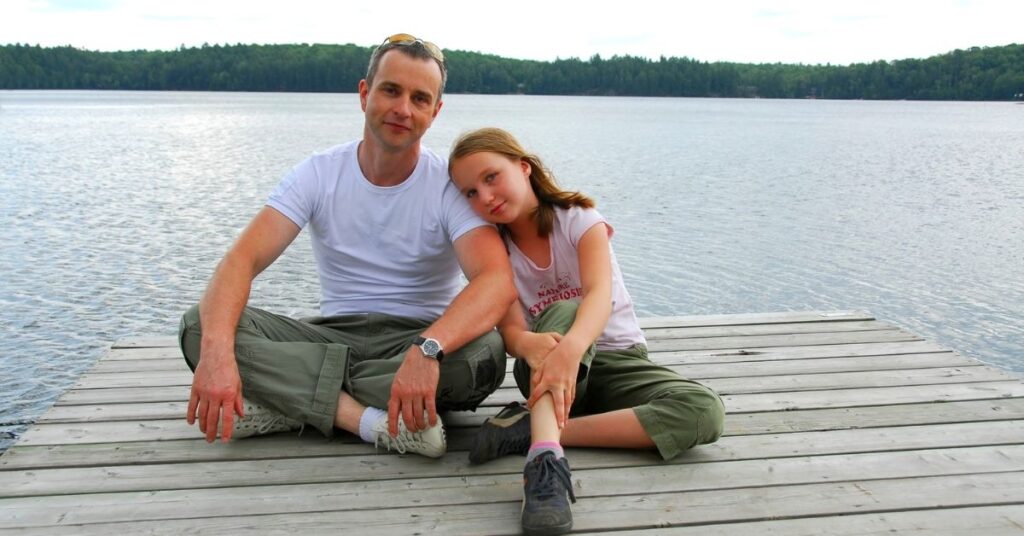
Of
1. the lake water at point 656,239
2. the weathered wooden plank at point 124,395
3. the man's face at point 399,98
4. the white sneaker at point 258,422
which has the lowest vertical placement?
the lake water at point 656,239

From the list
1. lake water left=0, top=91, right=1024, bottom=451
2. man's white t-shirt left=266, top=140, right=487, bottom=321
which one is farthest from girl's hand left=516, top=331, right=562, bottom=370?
lake water left=0, top=91, right=1024, bottom=451

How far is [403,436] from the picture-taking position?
10.3 ft

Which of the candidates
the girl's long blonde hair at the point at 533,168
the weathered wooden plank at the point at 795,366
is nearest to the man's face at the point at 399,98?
the girl's long blonde hair at the point at 533,168

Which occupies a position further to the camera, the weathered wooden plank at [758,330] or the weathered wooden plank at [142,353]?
the weathered wooden plank at [758,330]

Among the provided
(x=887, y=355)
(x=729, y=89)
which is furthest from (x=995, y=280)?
(x=729, y=89)

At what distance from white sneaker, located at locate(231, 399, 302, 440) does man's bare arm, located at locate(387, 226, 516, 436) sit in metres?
0.49

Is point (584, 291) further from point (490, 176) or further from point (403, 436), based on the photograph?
point (403, 436)

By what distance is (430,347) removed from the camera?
301 cm

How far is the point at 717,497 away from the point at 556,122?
147 ft

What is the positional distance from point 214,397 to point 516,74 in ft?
344

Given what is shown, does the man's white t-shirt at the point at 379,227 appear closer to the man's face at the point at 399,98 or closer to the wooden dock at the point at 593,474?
the man's face at the point at 399,98

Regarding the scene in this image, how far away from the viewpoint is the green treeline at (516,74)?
93.9 meters

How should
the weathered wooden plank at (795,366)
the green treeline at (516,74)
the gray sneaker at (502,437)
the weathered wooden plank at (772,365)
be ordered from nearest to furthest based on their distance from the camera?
the gray sneaker at (502,437) → the weathered wooden plank at (795,366) → the weathered wooden plank at (772,365) → the green treeline at (516,74)

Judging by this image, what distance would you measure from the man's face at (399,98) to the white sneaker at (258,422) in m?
1.02
